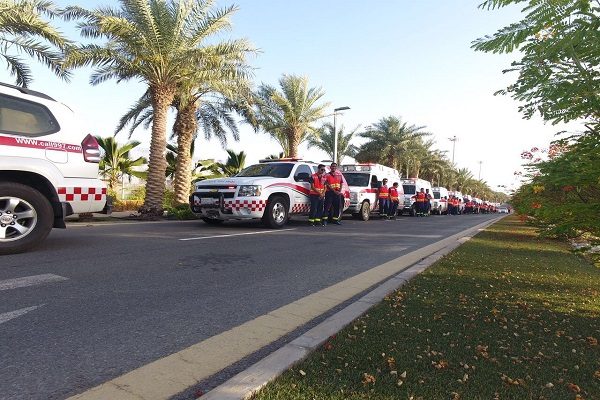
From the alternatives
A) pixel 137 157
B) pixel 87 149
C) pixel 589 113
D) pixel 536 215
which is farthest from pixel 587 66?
pixel 137 157

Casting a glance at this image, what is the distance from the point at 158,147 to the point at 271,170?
565 cm

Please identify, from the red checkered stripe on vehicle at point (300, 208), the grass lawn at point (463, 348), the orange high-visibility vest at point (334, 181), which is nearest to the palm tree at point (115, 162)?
the red checkered stripe on vehicle at point (300, 208)

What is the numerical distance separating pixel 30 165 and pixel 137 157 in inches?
847

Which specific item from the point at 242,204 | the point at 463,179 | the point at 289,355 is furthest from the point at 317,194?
the point at 463,179

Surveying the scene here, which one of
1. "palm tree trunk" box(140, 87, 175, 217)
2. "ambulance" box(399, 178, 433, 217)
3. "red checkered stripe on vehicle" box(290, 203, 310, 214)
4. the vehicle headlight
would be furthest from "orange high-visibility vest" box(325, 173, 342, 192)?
"ambulance" box(399, 178, 433, 217)

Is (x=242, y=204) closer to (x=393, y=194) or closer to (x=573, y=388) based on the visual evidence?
(x=573, y=388)

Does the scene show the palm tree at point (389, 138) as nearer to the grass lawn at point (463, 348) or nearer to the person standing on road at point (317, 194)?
the person standing on road at point (317, 194)

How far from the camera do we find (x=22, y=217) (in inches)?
235

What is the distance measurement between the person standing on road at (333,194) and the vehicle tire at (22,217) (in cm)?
824

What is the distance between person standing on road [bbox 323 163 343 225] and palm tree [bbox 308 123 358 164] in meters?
19.5

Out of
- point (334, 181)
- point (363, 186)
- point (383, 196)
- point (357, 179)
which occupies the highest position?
point (357, 179)

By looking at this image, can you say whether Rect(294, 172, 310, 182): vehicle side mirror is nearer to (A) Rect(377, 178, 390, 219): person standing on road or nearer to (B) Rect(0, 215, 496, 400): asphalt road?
(B) Rect(0, 215, 496, 400): asphalt road

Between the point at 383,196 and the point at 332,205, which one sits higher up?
the point at 383,196

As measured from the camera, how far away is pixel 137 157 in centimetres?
2638
